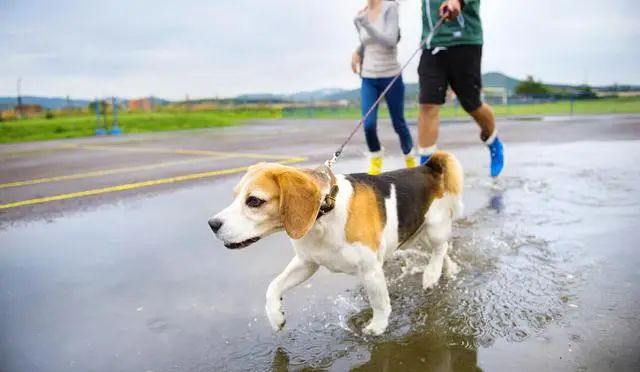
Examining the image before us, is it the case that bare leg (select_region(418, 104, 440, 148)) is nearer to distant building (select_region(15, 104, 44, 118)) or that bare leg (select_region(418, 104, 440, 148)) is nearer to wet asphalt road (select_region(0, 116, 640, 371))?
wet asphalt road (select_region(0, 116, 640, 371))

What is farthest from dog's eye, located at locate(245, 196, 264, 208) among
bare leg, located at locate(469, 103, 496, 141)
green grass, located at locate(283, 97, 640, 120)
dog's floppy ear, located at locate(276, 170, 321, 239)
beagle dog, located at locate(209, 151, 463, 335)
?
green grass, located at locate(283, 97, 640, 120)

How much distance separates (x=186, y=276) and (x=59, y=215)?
105 inches

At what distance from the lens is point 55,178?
8.14m

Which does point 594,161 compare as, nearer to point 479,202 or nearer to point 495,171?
point 495,171

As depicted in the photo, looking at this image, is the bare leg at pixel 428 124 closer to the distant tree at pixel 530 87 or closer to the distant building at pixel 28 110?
the distant building at pixel 28 110

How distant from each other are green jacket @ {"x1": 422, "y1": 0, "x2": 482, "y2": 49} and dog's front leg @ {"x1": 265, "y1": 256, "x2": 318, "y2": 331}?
11.4 feet

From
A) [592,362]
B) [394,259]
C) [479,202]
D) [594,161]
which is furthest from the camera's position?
[594,161]

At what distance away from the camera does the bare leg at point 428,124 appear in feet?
18.4

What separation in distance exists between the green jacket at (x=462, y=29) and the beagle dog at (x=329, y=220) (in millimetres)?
2587

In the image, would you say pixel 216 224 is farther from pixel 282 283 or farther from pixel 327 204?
pixel 282 283

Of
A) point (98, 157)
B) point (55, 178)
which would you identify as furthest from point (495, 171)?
point (98, 157)

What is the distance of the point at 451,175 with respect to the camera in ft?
12.0

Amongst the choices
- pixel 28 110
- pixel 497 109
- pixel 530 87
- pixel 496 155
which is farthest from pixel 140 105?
pixel 530 87

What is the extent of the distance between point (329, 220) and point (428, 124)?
326 cm
